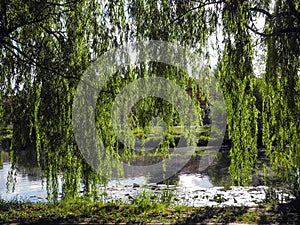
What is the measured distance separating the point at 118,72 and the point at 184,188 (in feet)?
15.1

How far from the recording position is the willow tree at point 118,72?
5676 mm

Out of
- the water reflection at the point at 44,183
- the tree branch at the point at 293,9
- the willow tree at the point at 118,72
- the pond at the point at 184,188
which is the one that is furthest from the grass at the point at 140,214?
the tree branch at the point at 293,9

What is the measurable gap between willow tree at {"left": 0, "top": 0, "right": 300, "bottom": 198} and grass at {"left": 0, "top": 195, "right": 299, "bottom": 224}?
433 millimetres

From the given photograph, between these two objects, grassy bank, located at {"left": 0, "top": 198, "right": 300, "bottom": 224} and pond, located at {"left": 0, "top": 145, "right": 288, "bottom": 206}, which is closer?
grassy bank, located at {"left": 0, "top": 198, "right": 300, "bottom": 224}

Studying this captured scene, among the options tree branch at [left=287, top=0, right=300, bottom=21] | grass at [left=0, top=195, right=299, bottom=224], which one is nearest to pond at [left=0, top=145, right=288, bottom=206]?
grass at [left=0, top=195, right=299, bottom=224]

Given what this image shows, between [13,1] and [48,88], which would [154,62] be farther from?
[13,1]

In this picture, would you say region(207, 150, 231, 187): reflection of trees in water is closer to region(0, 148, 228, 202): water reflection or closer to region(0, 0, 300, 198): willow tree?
region(0, 148, 228, 202): water reflection

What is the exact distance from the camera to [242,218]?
199 inches

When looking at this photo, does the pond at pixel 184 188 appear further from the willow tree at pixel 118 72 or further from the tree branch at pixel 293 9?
the tree branch at pixel 293 9

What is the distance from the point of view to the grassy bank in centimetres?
505

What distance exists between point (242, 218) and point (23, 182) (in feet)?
25.2

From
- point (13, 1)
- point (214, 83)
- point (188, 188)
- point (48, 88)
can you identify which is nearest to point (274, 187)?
point (188, 188)

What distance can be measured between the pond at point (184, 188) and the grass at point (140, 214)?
2.51 ft

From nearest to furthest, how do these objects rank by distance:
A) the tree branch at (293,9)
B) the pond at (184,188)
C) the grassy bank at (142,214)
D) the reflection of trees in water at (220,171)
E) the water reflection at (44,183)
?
the grassy bank at (142,214)
the tree branch at (293,9)
the pond at (184,188)
the water reflection at (44,183)
the reflection of trees in water at (220,171)
